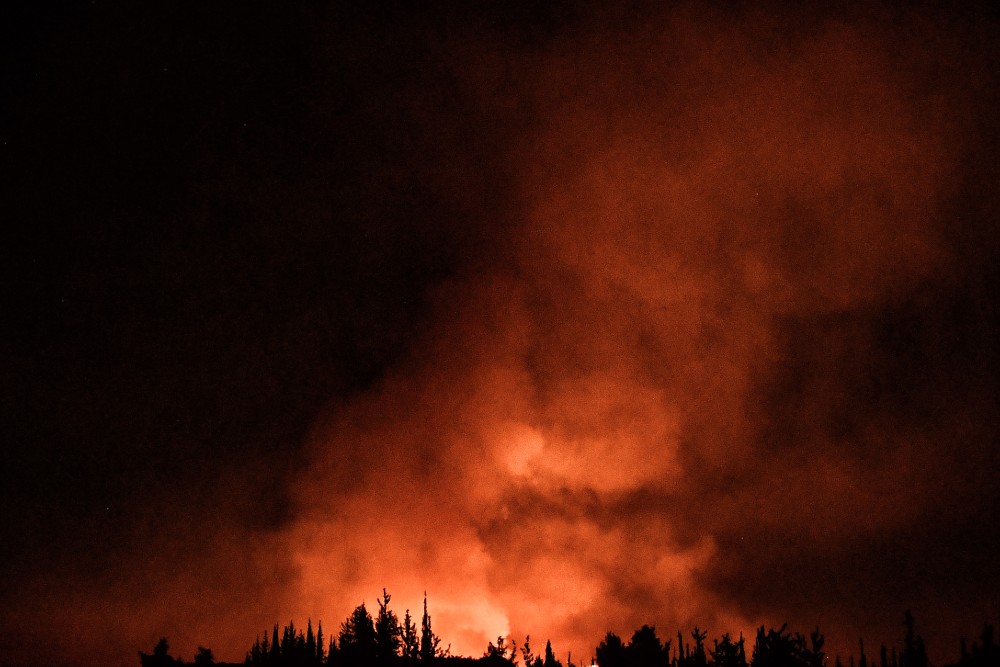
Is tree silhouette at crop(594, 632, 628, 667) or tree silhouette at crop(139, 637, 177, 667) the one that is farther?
tree silhouette at crop(594, 632, 628, 667)

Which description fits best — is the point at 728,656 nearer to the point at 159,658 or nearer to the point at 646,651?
the point at 646,651

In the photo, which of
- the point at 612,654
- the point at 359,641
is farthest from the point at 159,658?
the point at 612,654

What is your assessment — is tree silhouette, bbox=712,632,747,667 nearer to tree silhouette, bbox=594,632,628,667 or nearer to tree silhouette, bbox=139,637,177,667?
tree silhouette, bbox=594,632,628,667

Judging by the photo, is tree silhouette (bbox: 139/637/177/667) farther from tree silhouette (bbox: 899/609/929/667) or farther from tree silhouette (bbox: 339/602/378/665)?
tree silhouette (bbox: 899/609/929/667)

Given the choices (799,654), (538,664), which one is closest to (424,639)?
(538,664)

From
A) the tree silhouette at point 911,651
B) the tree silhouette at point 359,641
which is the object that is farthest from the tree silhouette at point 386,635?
the tree silhouette at point 911,651

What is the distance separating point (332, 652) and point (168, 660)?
67.4ft

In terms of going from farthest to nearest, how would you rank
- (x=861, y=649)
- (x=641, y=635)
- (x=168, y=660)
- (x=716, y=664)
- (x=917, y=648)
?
1. (x=861, y=649)
2. (x=641, y=635)
3. (x=716, y=664)
4. (x=917, y=648)
5. (x=168, y=660)

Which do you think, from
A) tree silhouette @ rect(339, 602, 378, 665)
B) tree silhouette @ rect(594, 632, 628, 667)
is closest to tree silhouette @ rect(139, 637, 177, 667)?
tree silhouette @ rect(339, 602, 378, 665)

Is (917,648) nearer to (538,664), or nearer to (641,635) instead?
(641,635)

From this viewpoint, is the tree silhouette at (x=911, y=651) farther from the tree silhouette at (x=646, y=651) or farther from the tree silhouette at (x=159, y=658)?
the tree silhouette at (x=159, y=658)

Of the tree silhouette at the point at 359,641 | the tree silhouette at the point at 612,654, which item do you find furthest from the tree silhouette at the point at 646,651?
the tree silhouette at the point at 359,641

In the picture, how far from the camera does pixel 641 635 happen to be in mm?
90438

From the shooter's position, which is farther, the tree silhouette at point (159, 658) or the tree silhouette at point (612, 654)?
the tree silhouette at point (612, 654)
